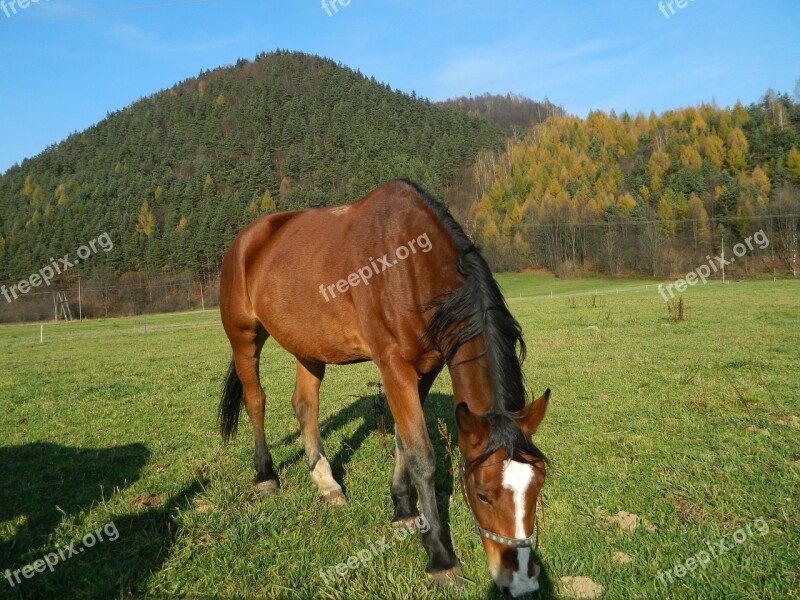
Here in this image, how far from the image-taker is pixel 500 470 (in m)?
2.39

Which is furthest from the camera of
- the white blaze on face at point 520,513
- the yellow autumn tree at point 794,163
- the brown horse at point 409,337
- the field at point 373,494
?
the yellow autumn tree at point 794,163

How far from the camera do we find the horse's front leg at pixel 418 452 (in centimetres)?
299

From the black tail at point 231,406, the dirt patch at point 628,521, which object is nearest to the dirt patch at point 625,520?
the dirt patch at point 628,521

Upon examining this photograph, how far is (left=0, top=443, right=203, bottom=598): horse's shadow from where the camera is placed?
2982 mm

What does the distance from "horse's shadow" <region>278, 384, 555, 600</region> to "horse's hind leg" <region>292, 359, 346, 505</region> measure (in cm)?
29

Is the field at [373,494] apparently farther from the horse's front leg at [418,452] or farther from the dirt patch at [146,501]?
the horse's front leg at [418,452]

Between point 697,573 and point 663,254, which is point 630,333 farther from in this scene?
point 663,254

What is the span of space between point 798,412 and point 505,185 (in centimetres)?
10569

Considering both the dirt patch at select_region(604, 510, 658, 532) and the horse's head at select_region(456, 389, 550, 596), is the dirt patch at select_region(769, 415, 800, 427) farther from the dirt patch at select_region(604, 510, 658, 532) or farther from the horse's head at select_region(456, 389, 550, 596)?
the horse's head at select_region(456, 389, 550, 596)

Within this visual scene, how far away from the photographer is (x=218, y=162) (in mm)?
123812

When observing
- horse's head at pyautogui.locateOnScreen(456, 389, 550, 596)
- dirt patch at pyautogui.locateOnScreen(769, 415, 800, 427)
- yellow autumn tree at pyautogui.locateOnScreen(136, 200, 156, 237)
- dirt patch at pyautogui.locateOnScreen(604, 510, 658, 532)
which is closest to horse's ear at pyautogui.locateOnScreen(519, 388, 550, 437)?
horse's head at pyautogui.locateOnScreen(456, 389, 550, 596)

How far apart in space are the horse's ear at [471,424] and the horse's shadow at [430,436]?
0.92 metres

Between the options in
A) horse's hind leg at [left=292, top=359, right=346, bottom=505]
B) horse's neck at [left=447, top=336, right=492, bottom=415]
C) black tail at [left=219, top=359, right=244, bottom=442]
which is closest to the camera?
horse's neck at [left=447, top=336, right=492, bottom=415]

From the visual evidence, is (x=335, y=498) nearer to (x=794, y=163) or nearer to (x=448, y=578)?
(x=448, y=578)
